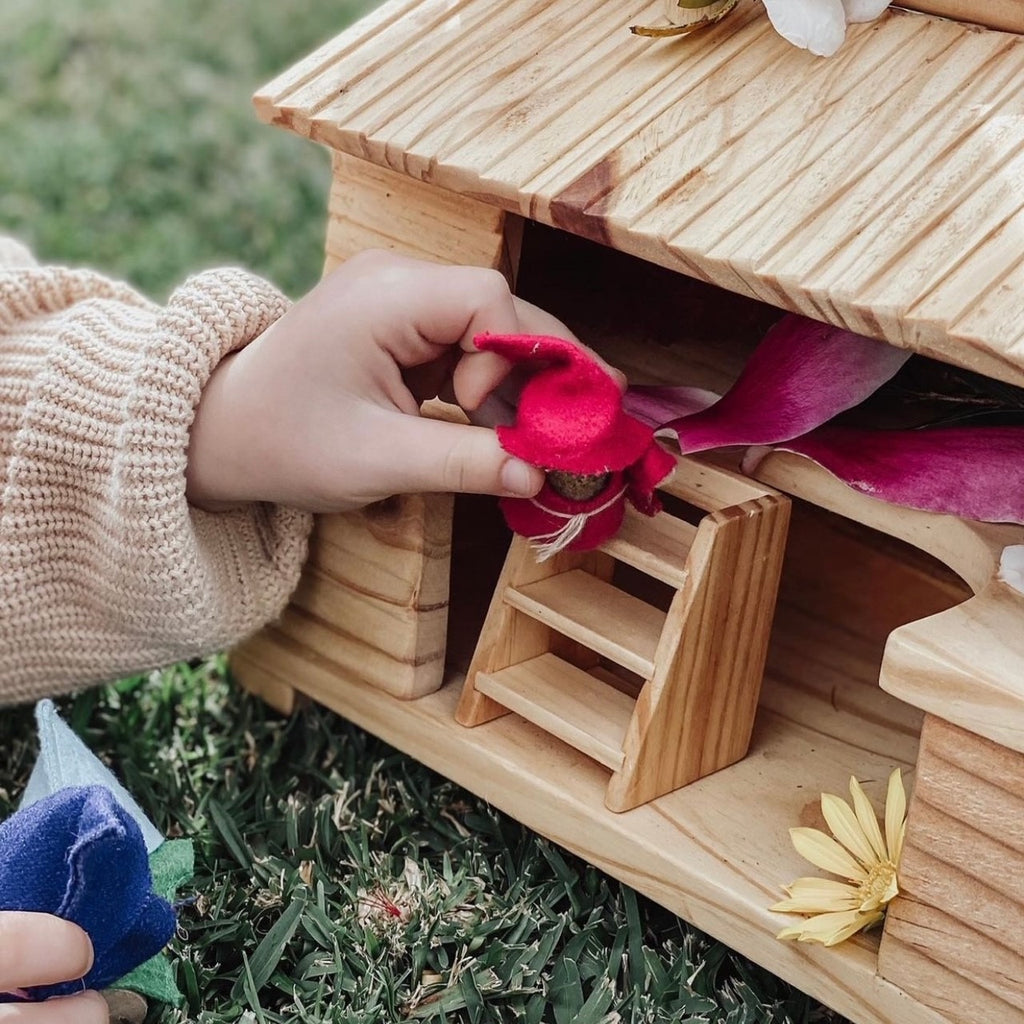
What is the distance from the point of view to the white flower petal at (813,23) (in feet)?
2.90

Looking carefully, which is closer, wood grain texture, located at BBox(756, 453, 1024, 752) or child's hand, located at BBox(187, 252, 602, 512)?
wood grain texture, located at BBox(756, 453, 1024, 752)

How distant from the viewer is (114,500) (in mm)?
979

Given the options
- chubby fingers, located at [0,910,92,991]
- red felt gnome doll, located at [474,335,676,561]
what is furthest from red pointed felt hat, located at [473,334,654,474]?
chubby fingers, located at [0,910,92,991]

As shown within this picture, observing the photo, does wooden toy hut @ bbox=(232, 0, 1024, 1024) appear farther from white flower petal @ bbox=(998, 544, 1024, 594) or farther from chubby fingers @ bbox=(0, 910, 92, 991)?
chubby fingers @ bbox=(0, 910, 92, 991)

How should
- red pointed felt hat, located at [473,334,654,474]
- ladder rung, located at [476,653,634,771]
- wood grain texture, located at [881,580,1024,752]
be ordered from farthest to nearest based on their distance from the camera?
ladder rung, located at [476,653,634,771] → red pointed felt hat, located at [473,334,654,474] → wood grain texture, located at [881,580,1024,752]

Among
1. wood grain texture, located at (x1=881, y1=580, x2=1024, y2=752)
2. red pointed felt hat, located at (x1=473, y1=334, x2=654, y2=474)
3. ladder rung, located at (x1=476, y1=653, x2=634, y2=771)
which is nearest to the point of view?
wood grain texture, located at (x1=881, y1=580, x2=1024, y2=752)

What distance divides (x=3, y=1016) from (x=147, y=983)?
113 mm

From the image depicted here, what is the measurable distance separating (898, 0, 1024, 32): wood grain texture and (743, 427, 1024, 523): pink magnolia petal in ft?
0.76

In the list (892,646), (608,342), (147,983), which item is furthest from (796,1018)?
(608,342)

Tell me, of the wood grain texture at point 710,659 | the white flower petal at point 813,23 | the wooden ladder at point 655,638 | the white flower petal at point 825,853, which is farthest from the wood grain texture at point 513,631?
the white flower petal at point 813,23

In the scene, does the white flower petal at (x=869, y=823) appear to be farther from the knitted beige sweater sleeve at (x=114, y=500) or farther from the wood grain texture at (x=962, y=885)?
the knitted beige sweater sleeve at (x=114, y=500)

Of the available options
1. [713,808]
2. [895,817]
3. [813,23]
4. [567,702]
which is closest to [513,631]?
[567,702]

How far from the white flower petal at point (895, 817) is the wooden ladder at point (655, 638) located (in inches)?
5.2

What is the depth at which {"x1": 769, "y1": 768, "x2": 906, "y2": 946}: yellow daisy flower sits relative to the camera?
850mm
